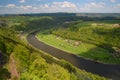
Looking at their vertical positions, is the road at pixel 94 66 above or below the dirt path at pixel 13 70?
below

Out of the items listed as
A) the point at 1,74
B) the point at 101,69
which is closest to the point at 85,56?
the point at 101,69

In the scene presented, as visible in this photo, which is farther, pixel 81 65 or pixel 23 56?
pixel 81 65

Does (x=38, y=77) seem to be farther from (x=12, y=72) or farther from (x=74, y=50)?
(x=74, y=50)

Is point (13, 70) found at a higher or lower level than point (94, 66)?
higher

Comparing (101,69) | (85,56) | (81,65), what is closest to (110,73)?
(101,69)

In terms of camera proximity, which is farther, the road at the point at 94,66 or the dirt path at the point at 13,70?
the road at the point at 94,66

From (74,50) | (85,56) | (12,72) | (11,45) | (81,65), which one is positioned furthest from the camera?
(74,50)

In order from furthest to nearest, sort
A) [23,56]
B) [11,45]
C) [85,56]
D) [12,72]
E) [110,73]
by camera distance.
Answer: [85,56], [110,73], [11,45], [23,56], [12,72]

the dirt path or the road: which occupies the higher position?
the dirt path

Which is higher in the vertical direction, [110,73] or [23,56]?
[23,56]

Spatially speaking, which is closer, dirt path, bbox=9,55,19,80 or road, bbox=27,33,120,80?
dirt path, bbox=9,55,19,80

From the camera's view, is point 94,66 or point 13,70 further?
point 94,66
